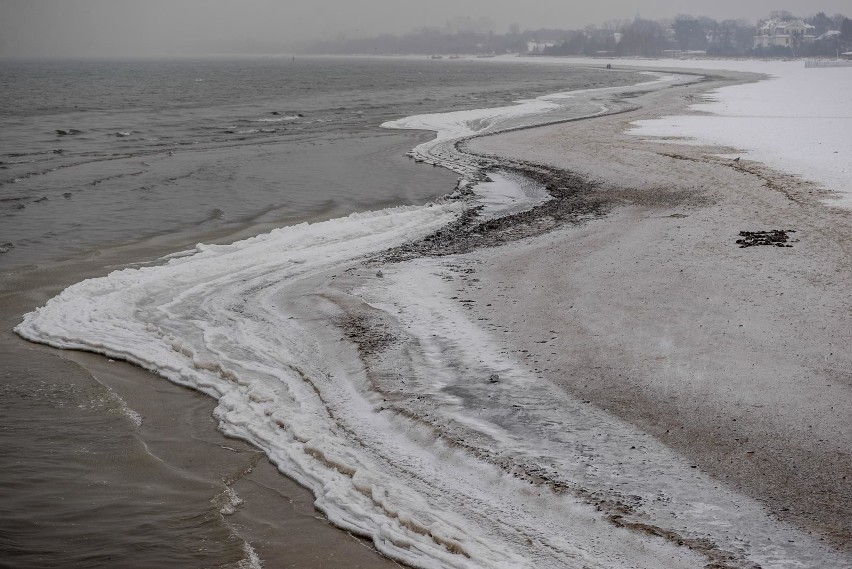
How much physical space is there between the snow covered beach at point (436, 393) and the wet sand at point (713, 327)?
9 cm

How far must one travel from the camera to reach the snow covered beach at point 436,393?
222 inches

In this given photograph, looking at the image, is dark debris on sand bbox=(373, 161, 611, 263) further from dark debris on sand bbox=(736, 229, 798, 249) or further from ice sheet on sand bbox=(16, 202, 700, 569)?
dark debris on sand bbox=(736, 229, 798, 249)

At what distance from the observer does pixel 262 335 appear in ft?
33.2

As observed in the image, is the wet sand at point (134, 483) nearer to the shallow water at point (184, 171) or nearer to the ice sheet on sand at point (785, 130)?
the shallow water at point (184, 171)

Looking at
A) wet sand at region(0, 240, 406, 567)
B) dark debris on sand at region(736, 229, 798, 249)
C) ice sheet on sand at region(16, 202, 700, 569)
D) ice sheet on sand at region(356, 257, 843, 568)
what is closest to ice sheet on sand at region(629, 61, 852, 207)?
dark debris on sand at region(736, 229, 798, 249)

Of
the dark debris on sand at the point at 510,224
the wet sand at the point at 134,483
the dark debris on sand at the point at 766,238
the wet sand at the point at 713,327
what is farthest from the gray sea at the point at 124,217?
the dark debris on sand at the point at 766,238

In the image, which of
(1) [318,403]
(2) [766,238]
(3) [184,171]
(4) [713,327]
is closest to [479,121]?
(3) [184,171]

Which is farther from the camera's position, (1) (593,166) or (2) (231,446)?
(1) (593,166)

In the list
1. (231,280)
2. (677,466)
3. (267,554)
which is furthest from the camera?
(231,280)

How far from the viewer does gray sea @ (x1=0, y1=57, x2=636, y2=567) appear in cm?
579

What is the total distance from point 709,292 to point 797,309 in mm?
1191

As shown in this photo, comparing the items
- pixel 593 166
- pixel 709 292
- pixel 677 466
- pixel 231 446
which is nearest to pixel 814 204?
pixel 709 292

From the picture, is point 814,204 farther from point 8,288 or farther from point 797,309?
point 8,288

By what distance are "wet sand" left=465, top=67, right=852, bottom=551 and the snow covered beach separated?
93 millimetres
